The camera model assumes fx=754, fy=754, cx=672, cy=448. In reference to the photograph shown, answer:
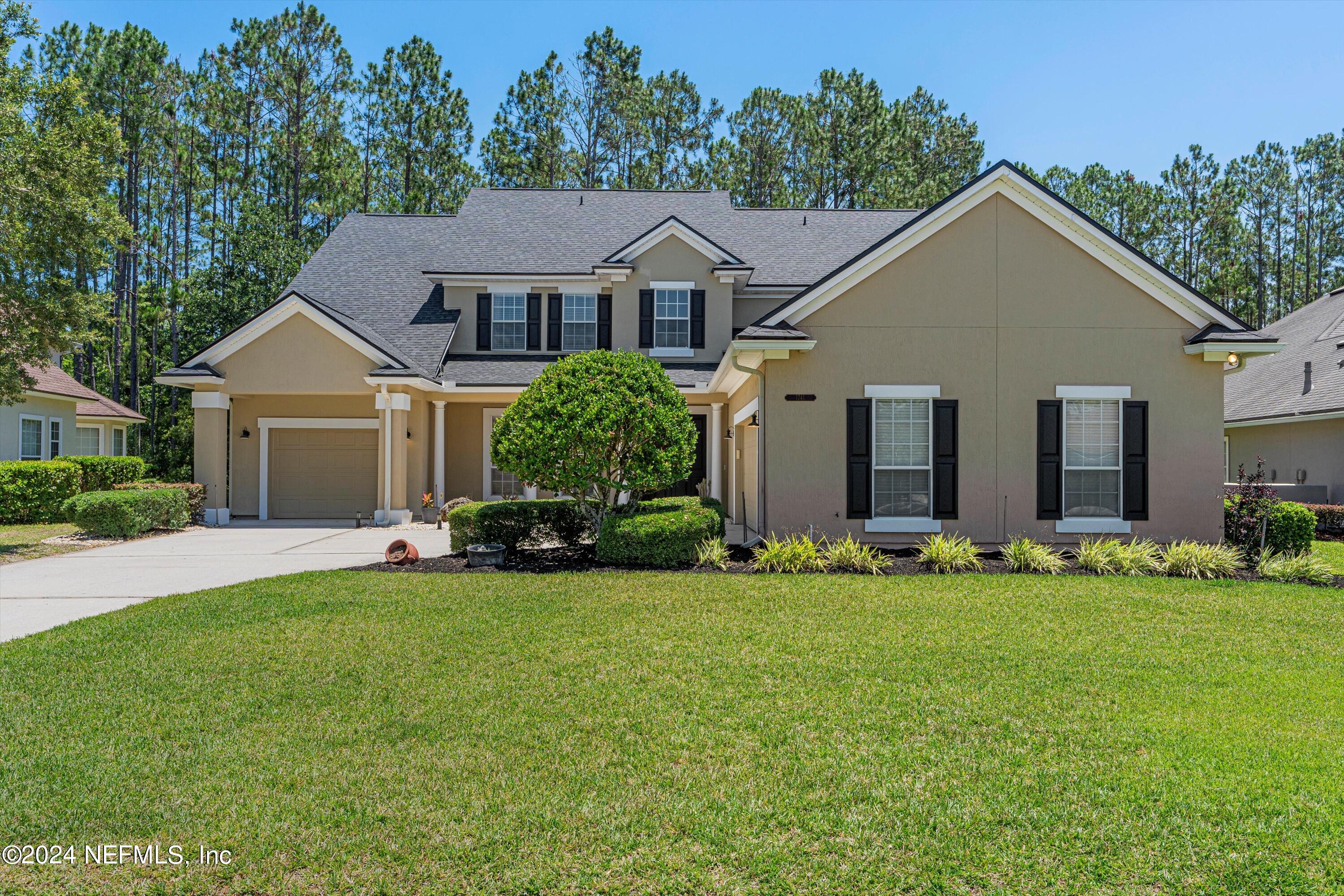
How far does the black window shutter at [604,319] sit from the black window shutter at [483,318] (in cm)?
277

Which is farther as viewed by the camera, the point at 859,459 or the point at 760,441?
the point at 760,441

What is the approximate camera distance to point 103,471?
1980 cm

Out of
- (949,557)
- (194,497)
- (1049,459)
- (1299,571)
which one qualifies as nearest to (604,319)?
(194,497)

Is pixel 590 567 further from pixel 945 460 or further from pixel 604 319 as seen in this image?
pixel 604 319

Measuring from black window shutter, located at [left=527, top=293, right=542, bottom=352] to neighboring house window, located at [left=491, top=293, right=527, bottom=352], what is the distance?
8cm

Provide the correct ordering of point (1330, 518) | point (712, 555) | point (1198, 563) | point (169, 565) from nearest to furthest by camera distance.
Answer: point (1198, 563), point (712, 555), point (169, 565), point (1330, 518)

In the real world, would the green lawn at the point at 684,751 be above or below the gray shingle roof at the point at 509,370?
below

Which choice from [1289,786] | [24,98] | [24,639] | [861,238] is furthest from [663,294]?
[1289,786]

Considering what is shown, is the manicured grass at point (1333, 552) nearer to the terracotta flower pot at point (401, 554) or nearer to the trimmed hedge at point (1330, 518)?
the trimmed hedge at point (1330, 518)

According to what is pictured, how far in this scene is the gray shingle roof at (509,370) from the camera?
17.3 meters

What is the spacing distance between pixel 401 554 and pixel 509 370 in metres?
8.12

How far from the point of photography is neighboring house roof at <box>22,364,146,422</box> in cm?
2242

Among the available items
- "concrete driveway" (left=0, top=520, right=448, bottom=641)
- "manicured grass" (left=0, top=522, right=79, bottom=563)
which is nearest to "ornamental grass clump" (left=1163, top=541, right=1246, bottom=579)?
"concrete driveway" (left=0, top=520, right=448, bottom=641)

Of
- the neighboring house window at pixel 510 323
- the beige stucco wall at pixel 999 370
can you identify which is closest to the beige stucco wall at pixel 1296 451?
the beige stucco wall at pixel 999 370
